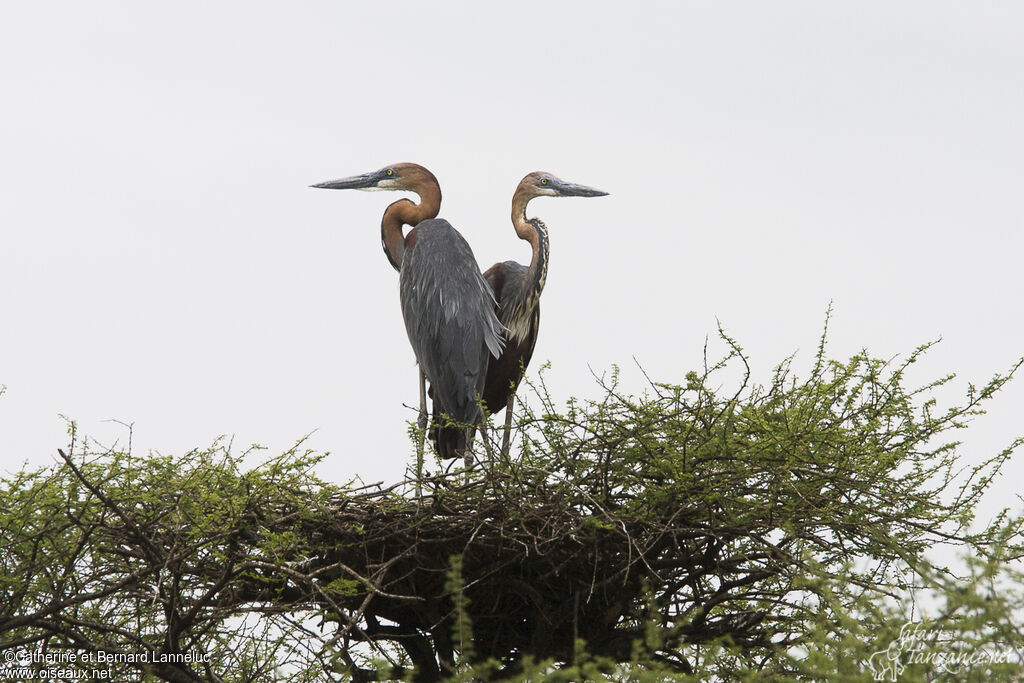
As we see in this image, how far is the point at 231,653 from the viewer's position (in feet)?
15.4

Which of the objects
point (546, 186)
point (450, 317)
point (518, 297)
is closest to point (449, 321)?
point (450, 317)

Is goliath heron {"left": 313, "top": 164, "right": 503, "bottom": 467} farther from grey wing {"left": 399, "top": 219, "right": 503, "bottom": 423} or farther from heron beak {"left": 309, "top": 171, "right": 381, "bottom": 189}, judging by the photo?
heron beak {"left": 309, "top": 171, "right": 381, "bottom": 189}

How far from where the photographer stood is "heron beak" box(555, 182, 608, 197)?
24.4 feet

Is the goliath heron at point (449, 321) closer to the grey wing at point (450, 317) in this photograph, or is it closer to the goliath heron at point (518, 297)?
the grey wing at point (450, 317)

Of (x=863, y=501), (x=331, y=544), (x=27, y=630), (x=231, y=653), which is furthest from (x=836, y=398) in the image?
(x=27, y=630)

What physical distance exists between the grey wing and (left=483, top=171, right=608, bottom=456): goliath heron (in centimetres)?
20

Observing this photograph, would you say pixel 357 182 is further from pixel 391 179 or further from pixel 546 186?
pixel 546 186

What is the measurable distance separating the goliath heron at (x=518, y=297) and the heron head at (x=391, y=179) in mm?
583

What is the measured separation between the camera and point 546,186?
7.42 m

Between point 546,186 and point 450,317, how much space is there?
4.77ft

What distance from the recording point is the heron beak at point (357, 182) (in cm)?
759

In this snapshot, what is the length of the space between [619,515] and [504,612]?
30.4 inches

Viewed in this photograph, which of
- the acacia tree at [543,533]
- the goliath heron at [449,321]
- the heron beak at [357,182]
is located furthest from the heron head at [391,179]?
the acacia tree at [543,533]

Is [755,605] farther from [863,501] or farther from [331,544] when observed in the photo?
[331,544]
